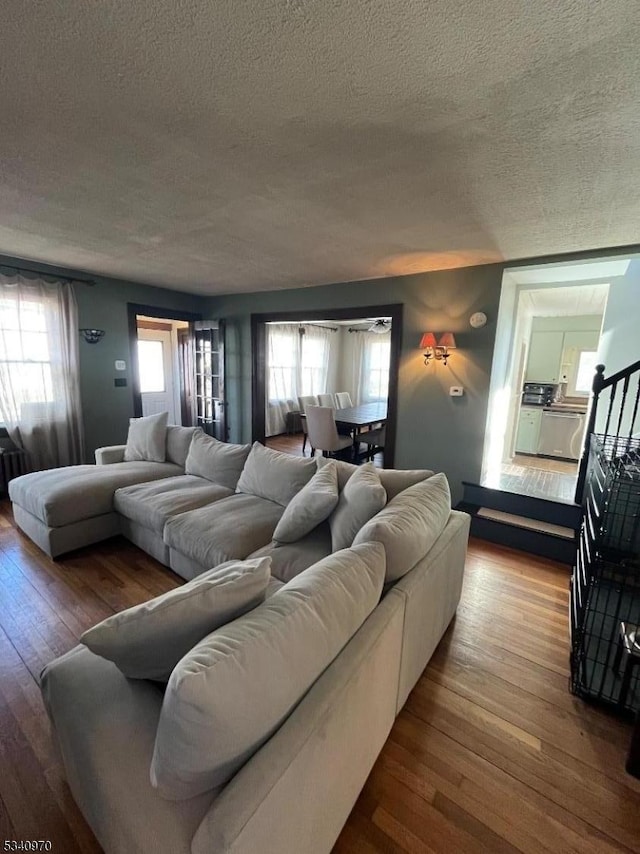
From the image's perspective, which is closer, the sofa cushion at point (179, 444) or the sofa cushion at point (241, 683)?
the sofa cushion at point (241, 683)

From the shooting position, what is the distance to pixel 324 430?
4.93m

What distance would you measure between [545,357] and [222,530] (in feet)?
19.1

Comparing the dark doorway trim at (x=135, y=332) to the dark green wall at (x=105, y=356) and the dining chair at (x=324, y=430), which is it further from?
the dining chair at (x=324, y=430)

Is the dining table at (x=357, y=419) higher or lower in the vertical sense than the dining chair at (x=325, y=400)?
lower

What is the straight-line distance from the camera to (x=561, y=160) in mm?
1618

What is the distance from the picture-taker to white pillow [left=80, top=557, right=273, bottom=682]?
0.97 meters

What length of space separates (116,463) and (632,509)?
4.23m

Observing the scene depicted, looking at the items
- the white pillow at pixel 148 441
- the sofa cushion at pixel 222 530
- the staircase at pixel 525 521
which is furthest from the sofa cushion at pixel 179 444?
the staircase at pixel 525 521

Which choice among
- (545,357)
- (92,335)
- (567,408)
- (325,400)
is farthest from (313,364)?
(567,408)

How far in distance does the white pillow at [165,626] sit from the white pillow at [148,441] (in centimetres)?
278

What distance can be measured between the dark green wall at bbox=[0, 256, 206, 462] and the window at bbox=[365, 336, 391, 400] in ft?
16.4

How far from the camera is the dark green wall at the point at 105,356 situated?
4.32m

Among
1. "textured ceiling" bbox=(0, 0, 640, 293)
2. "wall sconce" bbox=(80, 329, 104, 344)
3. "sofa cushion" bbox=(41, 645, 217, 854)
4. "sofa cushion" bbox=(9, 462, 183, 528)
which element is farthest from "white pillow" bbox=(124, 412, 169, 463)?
"sofa cushion" bbox=(41, 645, 217, 854)

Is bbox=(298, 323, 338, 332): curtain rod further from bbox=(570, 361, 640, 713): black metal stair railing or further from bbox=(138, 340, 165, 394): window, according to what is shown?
bbox=(570, 361, 640, 713): black metal stair railing
